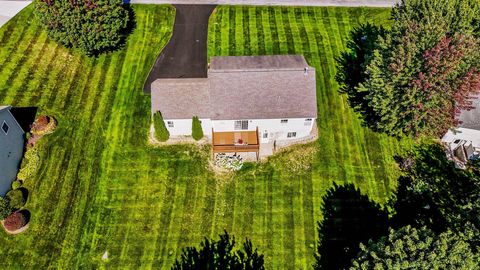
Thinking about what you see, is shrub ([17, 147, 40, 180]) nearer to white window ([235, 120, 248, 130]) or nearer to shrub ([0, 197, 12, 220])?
shrub ([0, 197, 12, 220])

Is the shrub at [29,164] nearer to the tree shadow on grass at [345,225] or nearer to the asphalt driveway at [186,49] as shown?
the asphalt driveway at [186,49]

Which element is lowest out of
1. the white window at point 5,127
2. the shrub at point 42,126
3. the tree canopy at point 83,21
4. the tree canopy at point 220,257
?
the tree canopy at point 220,257

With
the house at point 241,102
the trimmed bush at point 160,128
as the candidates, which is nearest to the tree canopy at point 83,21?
the house at point 241,102

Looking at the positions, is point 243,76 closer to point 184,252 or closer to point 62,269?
point 184,252

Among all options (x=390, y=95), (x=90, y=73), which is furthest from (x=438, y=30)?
(x=90, y=73)

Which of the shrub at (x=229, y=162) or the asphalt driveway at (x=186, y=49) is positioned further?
the asphalt driveway at (x=186, y=49)

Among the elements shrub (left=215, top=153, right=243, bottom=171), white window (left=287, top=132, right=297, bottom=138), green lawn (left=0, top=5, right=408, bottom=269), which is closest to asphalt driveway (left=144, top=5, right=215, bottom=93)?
green lawn (left=0, top=5, right=408, bottom=269)

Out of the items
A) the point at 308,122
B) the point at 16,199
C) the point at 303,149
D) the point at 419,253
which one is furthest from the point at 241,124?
the point at 16,199

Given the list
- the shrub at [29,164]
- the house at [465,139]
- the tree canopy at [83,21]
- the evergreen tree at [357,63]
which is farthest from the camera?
the evergreen tree at [357,63]
